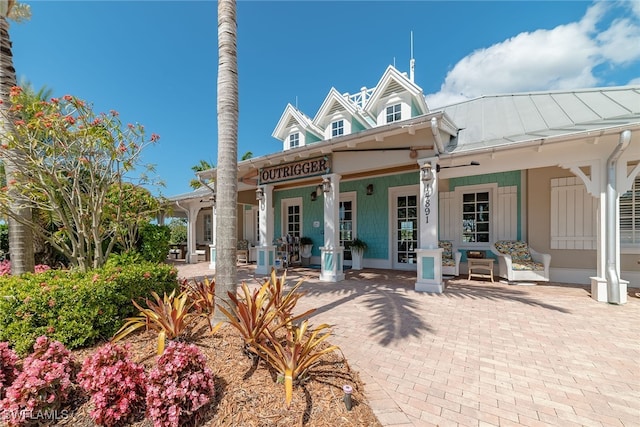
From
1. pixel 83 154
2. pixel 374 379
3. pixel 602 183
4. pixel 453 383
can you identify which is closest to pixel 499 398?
pixel 453 383

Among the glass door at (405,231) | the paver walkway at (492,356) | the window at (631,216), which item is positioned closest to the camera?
the paver walkway at (492,356)

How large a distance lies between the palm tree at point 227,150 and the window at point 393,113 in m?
7.56

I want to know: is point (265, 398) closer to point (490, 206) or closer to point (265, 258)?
point (265, 258)

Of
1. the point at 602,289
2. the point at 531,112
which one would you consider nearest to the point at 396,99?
the point at 531,112

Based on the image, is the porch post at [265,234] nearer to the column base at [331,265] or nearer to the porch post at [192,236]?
the column base at [331,265]

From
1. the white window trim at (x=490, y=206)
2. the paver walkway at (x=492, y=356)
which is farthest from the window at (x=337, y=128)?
the paver walkway at (x=492, y=356)

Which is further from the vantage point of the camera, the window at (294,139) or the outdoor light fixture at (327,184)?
the window at (294,139)

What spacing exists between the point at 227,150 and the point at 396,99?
325 inches

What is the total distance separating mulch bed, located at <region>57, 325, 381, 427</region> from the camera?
176 centimetres

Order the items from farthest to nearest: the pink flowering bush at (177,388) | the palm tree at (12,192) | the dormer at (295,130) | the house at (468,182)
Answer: the dormer at (295,130), the house at (468,182), the palm tree at (12,192), the pink flowering bush at (177,388)

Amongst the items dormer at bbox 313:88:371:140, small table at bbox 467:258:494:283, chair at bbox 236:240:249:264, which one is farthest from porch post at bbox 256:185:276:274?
small table at bbox 467:258:494:283

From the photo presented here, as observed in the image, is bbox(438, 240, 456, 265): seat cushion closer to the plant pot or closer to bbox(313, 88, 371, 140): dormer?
the plant pot

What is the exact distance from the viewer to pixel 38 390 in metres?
1.81

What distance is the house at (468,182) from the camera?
474 cm
